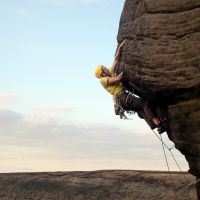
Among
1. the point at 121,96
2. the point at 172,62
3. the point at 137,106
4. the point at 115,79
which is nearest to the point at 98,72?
the point at 115,79

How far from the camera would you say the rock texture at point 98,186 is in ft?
78.7

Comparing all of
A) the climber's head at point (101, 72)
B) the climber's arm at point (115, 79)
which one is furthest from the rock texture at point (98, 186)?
the climber's head at point (101, 72)

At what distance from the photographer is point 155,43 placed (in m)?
11.8

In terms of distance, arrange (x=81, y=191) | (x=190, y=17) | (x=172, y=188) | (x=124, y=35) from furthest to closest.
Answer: (x=81, y=191) → (x=172, y=188) → (x=124, y=35) → (x=190, y=17)

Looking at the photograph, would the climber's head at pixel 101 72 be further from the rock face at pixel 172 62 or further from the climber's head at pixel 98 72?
the rock face at pixel 172 62

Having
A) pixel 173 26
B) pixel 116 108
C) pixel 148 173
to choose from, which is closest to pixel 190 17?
pixel 173 26

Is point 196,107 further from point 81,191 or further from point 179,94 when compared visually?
point 81,191

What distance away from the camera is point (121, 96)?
45.4 feet

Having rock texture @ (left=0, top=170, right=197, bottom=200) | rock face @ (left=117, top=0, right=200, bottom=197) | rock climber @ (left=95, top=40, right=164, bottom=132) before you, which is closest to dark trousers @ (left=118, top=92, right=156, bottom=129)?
rock climber @ (left=95, top=40, right=164, bottom=132)

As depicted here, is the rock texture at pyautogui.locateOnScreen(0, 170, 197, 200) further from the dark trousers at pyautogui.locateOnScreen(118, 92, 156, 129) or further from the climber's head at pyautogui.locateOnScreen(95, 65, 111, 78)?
the climber's head at pyautogui.locateOnScreen(95, 65, 111, 78)

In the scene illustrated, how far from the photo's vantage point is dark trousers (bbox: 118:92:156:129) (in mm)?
13227

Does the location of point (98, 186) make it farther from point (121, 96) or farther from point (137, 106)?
point (137, 106)

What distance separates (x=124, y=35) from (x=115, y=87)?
64.4 inches

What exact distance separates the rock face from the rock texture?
10788 mm
